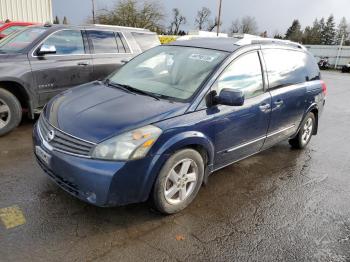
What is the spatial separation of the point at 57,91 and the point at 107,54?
1.29 m

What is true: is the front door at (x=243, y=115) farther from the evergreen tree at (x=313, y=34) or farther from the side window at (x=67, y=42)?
the evergreen tree at (x=313, y=34)

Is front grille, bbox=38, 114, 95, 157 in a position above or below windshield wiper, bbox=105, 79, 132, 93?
below

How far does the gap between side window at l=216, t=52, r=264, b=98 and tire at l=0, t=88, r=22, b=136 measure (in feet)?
10.9

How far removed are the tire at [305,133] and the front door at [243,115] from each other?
4.59ft

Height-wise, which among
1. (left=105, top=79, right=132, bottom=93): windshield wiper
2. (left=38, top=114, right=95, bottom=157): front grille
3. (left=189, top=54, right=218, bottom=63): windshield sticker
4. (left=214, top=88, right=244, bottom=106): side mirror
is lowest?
(left=38, top=114, right=95, bottom=157): front grille

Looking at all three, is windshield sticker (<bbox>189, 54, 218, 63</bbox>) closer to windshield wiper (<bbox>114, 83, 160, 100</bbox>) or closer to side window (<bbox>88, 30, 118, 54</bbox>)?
windshield wiper (<bbox>114, 83, 160, 100</bbox>)

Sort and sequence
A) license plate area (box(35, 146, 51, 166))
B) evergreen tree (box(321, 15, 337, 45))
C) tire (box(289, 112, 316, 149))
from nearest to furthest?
license plate area (box(35, 146, 51, 166)) < tire (box(289, 112, 316, 149)) < evergreen tree (box(321, 15, 337, 45))

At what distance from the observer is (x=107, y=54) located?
632 centimetres

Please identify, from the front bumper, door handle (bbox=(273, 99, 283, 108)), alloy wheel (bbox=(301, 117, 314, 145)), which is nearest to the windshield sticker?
door handle (bbox=(273, 99, 283, 108))

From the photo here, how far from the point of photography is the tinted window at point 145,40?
275 inches

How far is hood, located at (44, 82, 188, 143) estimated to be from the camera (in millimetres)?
2832

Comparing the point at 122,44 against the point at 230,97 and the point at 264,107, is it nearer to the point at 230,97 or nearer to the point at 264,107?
the point at 264,107

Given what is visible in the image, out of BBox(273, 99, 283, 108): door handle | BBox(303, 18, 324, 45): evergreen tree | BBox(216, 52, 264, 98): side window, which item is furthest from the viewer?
BBox(303, 18, 324, 45): evergreen tree

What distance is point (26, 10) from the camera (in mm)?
18656
